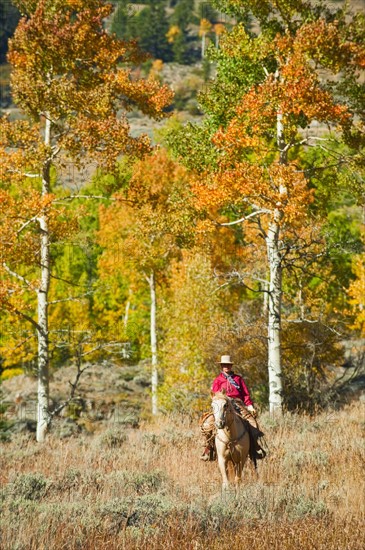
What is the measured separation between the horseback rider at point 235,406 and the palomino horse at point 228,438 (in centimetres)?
20

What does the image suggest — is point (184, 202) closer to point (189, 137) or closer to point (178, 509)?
point (189, 137)

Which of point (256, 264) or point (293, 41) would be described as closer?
point (293, 41)

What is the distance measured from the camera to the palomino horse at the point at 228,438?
9008mm

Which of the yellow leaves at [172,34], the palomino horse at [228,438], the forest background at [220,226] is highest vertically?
the yellow leaves at [172,34]

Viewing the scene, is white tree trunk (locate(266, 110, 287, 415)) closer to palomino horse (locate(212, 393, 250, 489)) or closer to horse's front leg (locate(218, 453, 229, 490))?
palomino horse (locate(212, 393, 250, 489))

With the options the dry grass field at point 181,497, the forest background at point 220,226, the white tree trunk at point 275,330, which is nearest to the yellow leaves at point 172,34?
the forest background at point 220,226

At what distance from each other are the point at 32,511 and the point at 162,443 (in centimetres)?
606

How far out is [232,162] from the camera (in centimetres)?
1478

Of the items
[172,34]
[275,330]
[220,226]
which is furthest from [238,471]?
[172,34]

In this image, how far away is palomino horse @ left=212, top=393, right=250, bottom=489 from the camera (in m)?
9.01

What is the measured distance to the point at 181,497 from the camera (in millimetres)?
7949

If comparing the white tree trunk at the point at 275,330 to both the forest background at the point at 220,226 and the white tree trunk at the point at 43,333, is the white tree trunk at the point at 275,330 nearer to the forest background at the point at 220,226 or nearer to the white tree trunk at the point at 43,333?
the forest background at the point at 220,226

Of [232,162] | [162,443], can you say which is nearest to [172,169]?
[232,162]

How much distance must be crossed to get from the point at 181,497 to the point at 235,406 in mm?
2125
